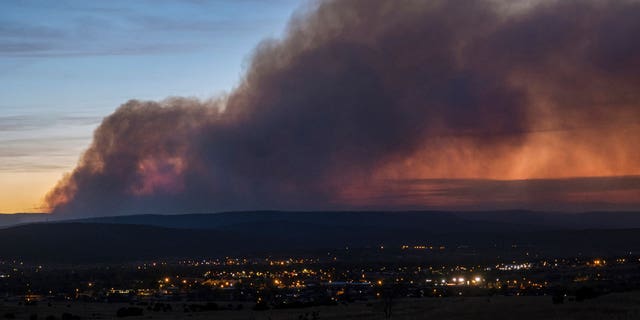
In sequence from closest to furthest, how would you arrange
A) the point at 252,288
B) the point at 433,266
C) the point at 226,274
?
the point at 252,288, the point at 226,274, the point at 433,266

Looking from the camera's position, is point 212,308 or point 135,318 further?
point 212,308

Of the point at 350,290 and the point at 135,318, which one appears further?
the point at 350,290

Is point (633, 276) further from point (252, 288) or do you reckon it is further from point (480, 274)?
point (252, 288)

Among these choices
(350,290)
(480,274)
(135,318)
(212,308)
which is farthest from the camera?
(480,274)

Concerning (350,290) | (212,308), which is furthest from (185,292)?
(212,308)

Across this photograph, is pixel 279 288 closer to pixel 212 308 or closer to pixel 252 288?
pixel 252 288

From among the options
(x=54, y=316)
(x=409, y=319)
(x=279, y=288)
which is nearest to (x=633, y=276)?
(x=279, y=288)
